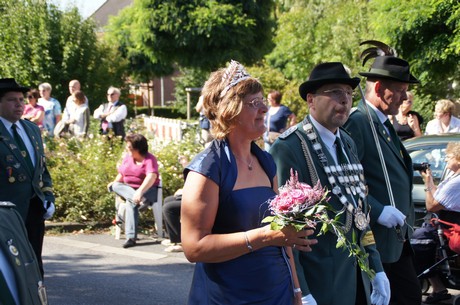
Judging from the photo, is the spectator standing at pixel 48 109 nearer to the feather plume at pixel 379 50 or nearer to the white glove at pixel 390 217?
the feather plume at pixel 379 50

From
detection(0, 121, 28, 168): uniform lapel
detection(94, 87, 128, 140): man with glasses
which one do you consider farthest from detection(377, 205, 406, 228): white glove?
detection(94, 87, 128, 140): man with glasses

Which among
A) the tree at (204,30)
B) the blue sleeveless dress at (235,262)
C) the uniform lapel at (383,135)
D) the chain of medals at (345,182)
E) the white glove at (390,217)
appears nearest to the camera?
the blue sleeveless dress at (235,262)

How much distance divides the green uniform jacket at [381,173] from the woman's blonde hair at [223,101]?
1.52 metres

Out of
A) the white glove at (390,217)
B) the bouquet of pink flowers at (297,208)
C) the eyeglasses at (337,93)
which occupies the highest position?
the eyeglasses at (337,93)

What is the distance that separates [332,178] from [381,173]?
2.61 feet

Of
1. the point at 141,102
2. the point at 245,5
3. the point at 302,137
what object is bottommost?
the point at 141,102

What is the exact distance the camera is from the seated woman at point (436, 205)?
667cm

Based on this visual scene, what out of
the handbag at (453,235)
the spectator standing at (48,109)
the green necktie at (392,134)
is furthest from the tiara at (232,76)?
the spectator standing at (48,109)

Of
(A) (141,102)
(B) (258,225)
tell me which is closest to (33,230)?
(B) (258,225)

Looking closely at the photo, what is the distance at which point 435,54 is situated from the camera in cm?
1257

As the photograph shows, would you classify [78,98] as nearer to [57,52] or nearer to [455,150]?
[455,150]

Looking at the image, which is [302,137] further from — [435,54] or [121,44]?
[121,44]

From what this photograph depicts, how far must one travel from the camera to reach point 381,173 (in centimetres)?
480

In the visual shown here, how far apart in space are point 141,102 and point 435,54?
1707 inches
